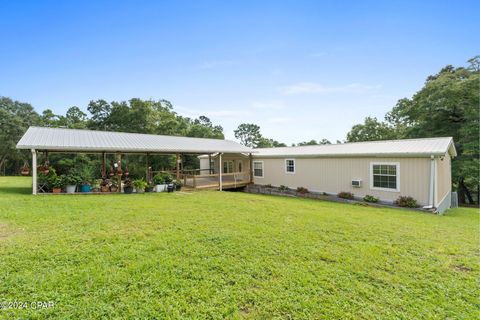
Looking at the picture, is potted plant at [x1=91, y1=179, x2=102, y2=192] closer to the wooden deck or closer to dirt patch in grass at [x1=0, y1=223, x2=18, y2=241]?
the wooden deck

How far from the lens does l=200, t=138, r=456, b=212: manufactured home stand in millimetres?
10156

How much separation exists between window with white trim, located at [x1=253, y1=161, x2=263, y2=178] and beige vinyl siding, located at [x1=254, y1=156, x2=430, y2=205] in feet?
1.03

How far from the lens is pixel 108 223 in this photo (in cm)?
569

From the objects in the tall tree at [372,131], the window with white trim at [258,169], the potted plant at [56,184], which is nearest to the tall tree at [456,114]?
the tall tree at [372,131]

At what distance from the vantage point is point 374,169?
1180 cm

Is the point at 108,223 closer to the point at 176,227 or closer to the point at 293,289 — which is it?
the point at 176,227

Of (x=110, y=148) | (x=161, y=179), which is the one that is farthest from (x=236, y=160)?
(x=110, y=148)

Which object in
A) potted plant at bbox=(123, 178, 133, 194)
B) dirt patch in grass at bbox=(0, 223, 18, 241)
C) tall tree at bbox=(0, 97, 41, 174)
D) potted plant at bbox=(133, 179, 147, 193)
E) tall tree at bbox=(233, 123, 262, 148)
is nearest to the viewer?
dirt patch in grass at bbox=(0, 223, 18, 241)

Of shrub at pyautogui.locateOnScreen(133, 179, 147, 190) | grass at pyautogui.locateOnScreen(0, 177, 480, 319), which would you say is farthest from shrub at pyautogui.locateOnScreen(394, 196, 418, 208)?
shrub at pyautogui.locateOnScreen(133, 179, 147, 190)

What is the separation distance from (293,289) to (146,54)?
14.7m

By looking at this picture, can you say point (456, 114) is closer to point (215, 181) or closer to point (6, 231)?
point (215, 181)

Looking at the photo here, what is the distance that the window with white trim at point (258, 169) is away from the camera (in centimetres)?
1772

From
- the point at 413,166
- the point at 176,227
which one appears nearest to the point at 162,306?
the point at 176,227

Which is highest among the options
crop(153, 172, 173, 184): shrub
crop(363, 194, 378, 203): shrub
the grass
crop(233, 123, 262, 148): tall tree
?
crop(233, 123, 262, 148): tall tree
